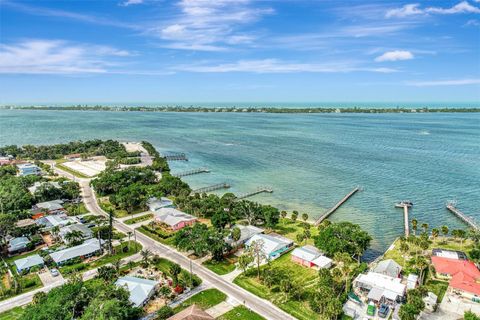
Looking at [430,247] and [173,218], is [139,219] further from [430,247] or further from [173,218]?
[430,247]

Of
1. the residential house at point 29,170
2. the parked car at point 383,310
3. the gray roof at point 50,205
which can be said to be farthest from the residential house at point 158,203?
the residential house at point 29,170

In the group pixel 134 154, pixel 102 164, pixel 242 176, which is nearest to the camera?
pixel 242 176

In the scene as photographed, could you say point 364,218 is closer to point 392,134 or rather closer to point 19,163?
point 19,163

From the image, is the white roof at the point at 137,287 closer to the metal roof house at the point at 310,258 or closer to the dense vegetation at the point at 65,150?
the metal roof house at the point at 310,258

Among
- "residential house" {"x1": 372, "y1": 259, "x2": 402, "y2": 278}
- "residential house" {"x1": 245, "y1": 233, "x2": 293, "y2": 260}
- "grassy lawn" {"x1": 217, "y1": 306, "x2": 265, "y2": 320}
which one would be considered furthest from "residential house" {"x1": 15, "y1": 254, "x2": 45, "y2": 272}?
"residential house" {"x1": 372, "y1": 259, "x2": 402, "y2": 278}

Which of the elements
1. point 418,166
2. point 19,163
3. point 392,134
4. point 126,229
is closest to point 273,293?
point 126,229

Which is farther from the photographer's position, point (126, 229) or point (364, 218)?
point (364, 218)
